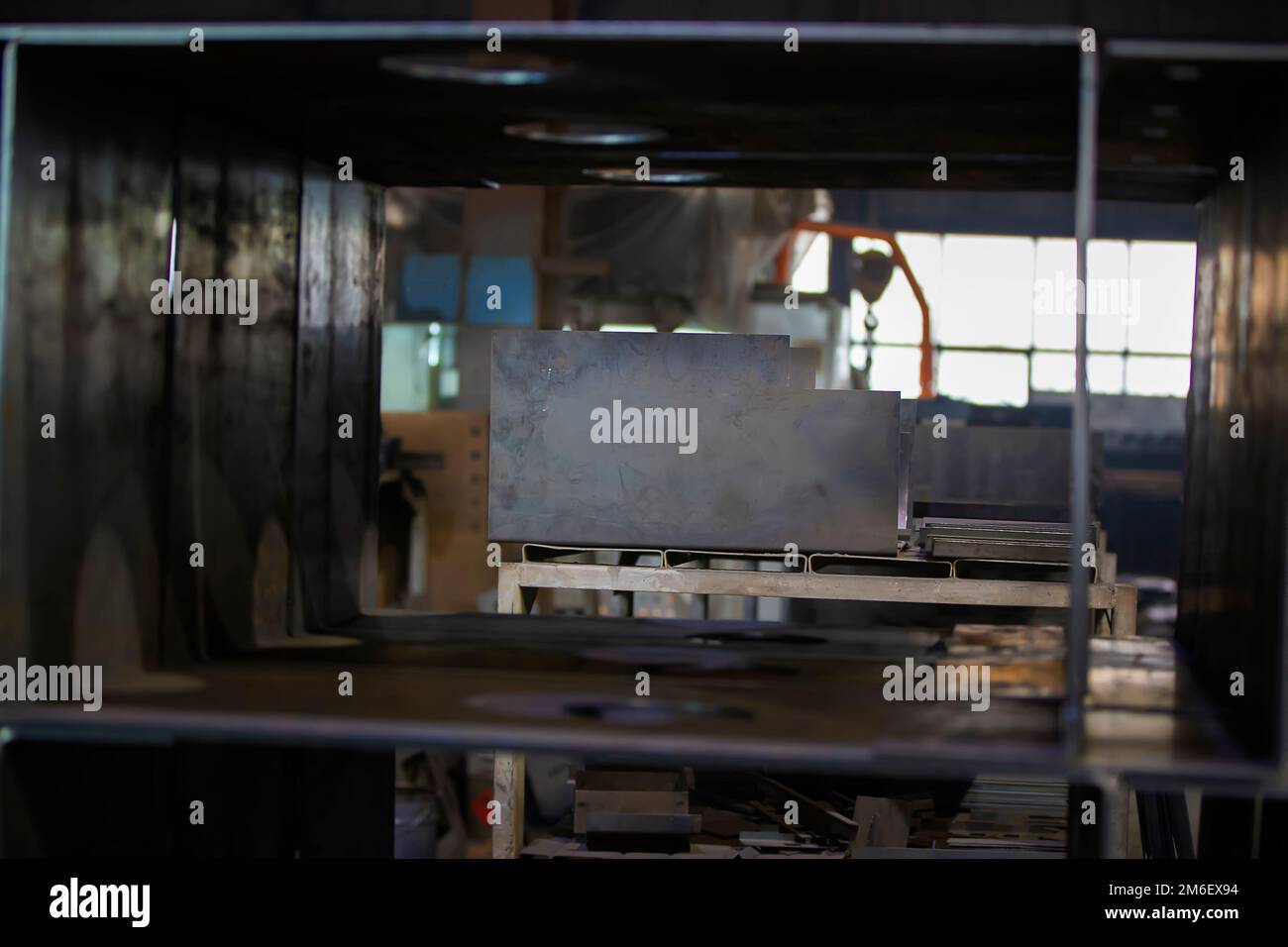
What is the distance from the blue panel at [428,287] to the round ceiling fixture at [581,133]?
3.77 metres

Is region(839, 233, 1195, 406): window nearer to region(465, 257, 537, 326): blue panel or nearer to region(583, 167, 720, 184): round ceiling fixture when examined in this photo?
region(465, 257, 537, 326): blue panel

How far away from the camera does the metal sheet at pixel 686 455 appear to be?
2.77m

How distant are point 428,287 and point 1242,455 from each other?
4628 mm

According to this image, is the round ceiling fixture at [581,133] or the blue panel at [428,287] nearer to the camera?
the round ceiling fixture at [581,133]

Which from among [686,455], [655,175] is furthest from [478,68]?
[686,455]

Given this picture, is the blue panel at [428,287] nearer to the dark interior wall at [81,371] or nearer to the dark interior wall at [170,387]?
the dark interior wall at [170,387]

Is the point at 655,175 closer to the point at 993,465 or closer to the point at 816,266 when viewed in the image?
the point at 993,465

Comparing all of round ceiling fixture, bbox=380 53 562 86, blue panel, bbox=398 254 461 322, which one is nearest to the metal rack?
round ceiling fixture, bbox=380 53 562 86

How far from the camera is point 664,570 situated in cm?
343

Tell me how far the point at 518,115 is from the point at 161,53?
23.9 inches

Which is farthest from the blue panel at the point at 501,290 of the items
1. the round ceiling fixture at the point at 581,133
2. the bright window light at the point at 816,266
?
the bright window light at the point at 816,266

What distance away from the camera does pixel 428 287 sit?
6.21 meters

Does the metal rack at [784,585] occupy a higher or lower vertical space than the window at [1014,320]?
lower

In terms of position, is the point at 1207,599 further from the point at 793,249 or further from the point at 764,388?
the point at 793,249
